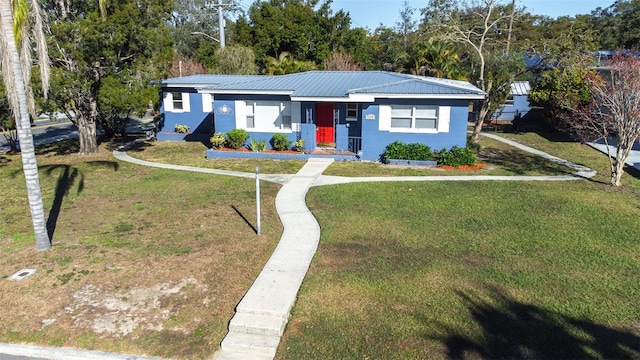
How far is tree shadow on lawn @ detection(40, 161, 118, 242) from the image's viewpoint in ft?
38.7

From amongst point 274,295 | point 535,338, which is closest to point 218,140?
point 274,295

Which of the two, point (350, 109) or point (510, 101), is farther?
point (510, 101)

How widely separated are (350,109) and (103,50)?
10482 millimetres

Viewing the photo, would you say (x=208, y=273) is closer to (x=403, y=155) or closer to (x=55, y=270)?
(x=55, y=270)

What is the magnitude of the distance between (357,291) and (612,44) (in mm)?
57663

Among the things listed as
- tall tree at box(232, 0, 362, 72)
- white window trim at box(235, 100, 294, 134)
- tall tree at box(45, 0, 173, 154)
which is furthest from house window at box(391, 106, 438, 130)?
tall tree at box(232, 0, 362, 72)

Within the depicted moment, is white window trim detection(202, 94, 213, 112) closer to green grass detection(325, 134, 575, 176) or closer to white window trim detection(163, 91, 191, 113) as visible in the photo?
white window trim detection(163, 91, 191, 113)

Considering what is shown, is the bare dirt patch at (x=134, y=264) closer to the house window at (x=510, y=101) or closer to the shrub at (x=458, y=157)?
the shrub at (x=458, y=157)

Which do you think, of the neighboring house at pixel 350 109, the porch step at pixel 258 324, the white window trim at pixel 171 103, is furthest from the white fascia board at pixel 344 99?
the porch step at pixel 258 324

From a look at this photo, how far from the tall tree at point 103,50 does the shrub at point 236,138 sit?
3568 millimetres

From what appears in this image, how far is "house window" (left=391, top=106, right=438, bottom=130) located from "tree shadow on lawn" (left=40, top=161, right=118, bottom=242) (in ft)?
37.7

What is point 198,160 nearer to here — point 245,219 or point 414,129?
point 245,219

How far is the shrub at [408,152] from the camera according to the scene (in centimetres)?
1866

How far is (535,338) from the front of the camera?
6.62 m
